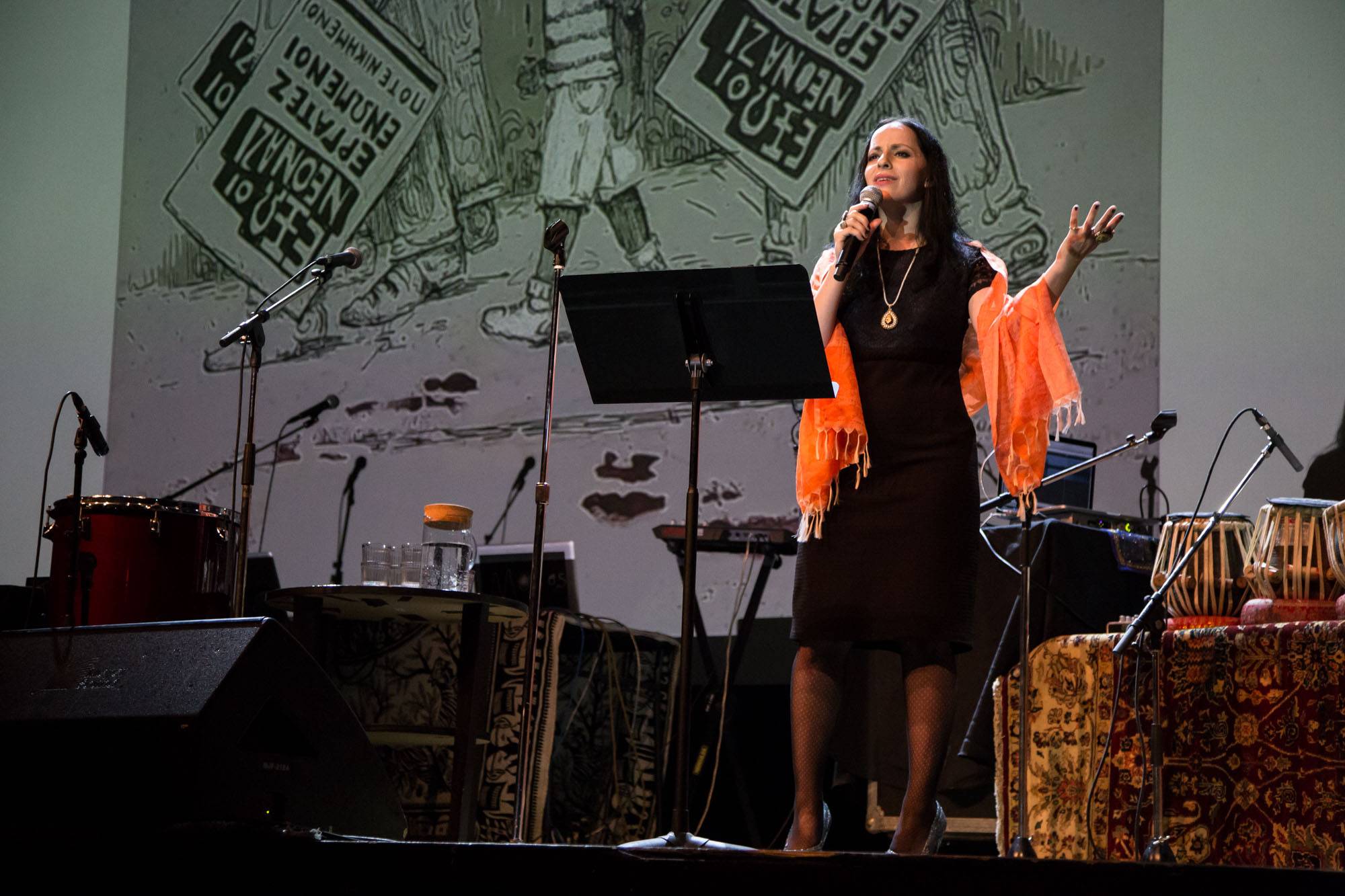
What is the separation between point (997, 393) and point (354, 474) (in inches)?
142

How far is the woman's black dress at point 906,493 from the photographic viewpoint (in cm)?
260

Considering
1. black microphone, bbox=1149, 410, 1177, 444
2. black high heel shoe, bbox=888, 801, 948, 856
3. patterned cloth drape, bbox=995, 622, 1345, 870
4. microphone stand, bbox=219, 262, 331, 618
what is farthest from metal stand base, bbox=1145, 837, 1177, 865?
microphone stand, bbox=219, 262, 331, 618

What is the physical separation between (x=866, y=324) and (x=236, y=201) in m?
4.23

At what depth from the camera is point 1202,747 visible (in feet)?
9.66

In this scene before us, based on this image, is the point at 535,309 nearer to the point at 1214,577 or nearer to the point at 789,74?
the point at 789,74

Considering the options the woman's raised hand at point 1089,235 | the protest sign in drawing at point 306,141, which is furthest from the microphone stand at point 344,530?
the woman's raised hand at point 1089,235

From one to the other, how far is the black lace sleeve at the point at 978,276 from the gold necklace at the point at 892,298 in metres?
0.11

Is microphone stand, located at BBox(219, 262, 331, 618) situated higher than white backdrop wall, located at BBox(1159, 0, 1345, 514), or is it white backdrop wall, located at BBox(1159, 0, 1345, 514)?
white backdrop wall, located at BBox(1159, 0, 1345, 514)

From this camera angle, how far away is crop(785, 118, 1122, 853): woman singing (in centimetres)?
258

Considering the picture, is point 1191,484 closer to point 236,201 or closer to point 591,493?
point 591,493

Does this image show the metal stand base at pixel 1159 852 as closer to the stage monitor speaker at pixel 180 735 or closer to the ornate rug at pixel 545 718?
the stage monitor speaker at pixel 180 735

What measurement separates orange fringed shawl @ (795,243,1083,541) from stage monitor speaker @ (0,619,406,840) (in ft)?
3.11

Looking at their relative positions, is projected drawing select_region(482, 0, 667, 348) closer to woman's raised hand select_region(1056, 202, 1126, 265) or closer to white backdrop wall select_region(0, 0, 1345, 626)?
white backdrop wall select_region(0, 0, 1345, 626)

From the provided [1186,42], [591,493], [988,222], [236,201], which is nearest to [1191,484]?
[988,222]
